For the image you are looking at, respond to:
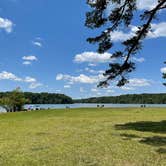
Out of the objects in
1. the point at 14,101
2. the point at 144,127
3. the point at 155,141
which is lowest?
the point at 155,141

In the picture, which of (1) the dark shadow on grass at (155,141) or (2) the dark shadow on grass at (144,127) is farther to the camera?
(2) the dark shadow on grass at (144,127)

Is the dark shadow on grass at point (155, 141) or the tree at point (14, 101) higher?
the tree at point (14, 101)

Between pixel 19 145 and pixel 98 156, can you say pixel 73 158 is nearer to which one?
pixel 98 156

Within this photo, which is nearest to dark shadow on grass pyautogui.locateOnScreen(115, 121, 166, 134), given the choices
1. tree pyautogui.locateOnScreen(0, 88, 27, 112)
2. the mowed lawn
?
the mowed lawn

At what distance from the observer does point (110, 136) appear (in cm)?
1572

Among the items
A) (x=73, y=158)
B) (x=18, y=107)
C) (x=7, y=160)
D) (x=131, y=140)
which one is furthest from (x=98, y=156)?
(x=18, y=107)

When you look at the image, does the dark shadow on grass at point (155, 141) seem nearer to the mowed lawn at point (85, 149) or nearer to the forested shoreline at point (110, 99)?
the mowed lawn at point (85, 149)

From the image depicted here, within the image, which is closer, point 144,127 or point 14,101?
point 144,127

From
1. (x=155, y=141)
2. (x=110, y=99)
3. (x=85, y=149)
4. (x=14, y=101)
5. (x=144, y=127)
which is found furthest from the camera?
(x=110, y=99)

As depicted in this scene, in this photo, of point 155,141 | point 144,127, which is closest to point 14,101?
point 144,127

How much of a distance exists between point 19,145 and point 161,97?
118216mm

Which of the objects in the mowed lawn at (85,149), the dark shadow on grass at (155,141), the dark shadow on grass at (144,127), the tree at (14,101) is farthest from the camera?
the tree at (14,101)

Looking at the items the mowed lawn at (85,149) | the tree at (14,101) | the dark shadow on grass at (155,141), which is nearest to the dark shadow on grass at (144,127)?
the mowed lawn at (85,149)

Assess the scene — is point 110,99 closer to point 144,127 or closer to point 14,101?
point 14,101
